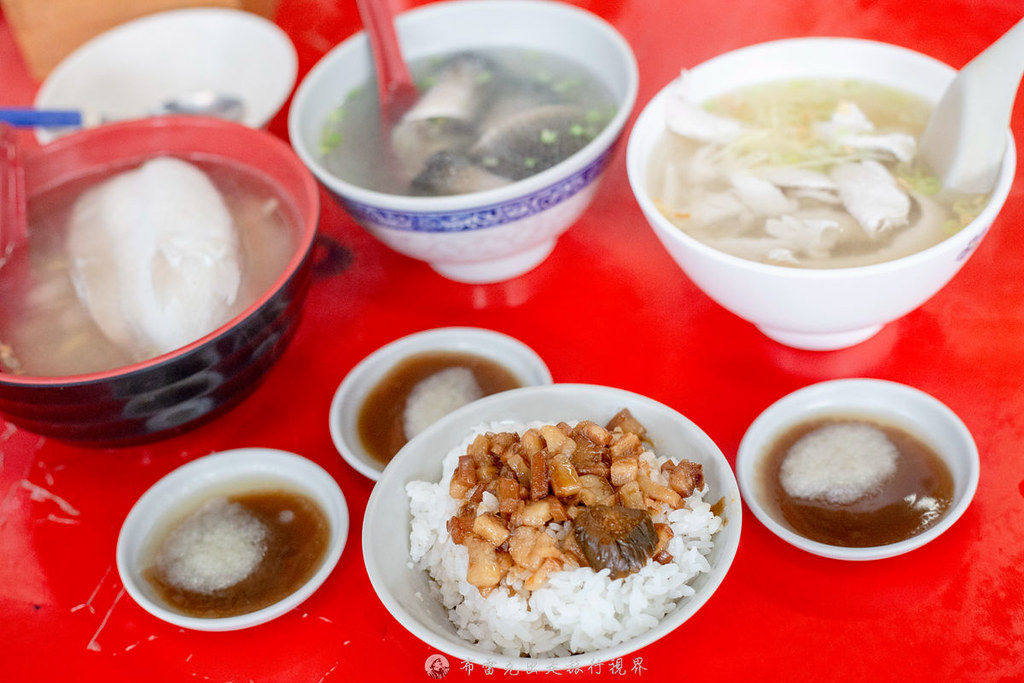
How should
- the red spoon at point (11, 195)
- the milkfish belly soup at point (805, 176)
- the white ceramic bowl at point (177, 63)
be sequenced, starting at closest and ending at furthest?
the milkfish belly soup at point (805, 176) → the red spoon at point (11, 195) → the white ceramic bowl at point (177, 63)

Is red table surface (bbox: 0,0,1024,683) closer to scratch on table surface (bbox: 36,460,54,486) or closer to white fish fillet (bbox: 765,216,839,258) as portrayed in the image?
scratch on table surface (bbox: 36,460,54,486)

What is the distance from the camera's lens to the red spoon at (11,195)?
166 cm

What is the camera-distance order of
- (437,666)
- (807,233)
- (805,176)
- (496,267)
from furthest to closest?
(496,267) → (805,176) → (807,233) → (437,666)

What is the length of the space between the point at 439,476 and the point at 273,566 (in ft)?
1.02

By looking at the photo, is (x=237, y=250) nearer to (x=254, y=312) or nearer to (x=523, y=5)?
(x=254, y=312)

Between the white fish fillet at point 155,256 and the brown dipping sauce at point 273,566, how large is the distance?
A: 0.33m

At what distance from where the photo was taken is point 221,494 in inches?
58.8

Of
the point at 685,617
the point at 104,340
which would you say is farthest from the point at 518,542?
the point at 104,340

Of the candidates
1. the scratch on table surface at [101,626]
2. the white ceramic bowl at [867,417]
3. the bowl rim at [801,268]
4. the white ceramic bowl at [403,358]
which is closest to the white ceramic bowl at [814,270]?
the bowl rim at [801,268]

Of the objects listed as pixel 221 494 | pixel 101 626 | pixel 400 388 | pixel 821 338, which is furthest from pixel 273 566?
pixel 821 338

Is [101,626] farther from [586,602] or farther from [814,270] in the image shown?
[814,270]

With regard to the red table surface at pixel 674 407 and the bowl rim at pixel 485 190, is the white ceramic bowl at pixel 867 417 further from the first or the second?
the bowl rim at pixel 485 190

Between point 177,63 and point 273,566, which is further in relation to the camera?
point 177,63

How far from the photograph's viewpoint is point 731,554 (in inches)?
43.9
